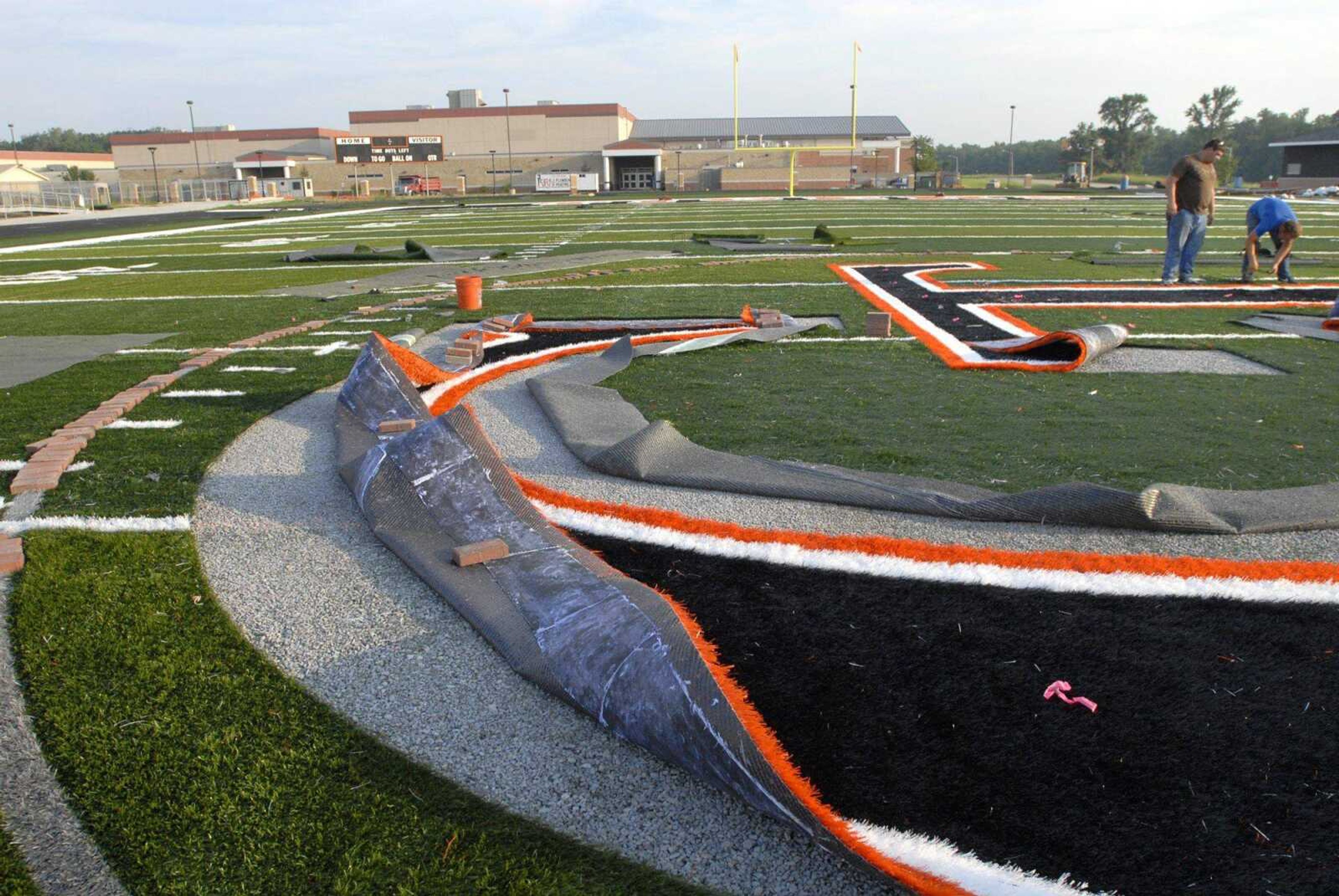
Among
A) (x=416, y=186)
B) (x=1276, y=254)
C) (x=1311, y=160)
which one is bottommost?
(x=1276, y=254)

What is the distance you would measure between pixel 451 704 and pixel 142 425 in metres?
3.57

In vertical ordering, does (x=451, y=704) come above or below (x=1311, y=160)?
below

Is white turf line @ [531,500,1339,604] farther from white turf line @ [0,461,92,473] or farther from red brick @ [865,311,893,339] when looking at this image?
red brick @ [865,311,893,339]

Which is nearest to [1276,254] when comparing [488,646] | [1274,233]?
[1274,233]

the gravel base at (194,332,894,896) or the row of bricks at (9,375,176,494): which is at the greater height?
the row of bricks at (9,375,176,494)

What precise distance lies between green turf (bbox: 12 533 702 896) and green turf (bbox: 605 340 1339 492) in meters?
2.62

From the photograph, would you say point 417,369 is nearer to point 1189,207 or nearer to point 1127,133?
point 1189,207

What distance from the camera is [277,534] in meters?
3.61

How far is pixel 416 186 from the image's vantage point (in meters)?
70.8

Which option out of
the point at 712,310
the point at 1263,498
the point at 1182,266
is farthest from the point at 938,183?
the point at 1263,498

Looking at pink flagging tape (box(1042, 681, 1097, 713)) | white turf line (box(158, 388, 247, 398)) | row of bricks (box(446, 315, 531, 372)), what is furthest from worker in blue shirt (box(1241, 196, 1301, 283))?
white turf line (box(158, 388, 247, 398))

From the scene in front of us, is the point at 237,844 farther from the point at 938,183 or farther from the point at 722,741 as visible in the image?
the point at 938,183

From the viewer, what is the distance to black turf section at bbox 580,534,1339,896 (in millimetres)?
1904

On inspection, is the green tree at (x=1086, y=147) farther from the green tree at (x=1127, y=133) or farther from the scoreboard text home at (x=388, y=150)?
the scoreboard text home at (x=388, y=150)
